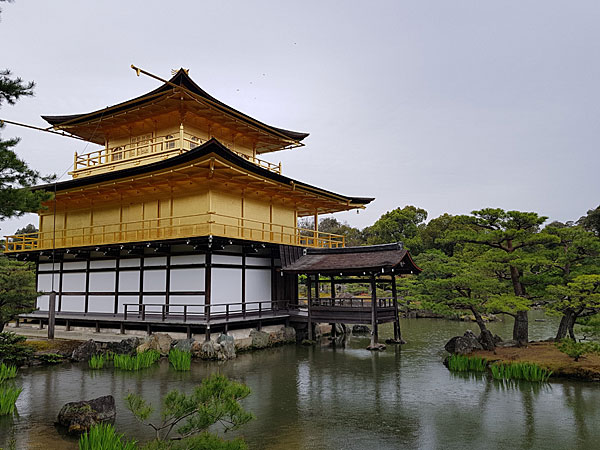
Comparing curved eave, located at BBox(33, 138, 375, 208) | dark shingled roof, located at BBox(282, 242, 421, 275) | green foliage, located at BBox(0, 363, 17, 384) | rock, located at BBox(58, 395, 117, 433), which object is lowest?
rock, located at BBox(58, 395, 117, 433)

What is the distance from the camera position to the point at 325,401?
10.3 metres

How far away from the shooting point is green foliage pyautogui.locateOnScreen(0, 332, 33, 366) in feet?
47.0

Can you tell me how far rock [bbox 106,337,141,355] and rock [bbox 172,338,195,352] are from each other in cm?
140

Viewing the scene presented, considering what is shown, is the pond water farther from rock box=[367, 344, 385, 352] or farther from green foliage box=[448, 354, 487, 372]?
rock box=[367, 344, 385, 352]

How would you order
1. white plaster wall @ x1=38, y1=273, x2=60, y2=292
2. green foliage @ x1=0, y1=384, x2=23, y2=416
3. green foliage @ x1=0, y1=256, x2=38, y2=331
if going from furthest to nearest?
1. white plaster wall @ x1=38, y1=273, x2=60, y2=292
2. green foliage @ x1=0, y1=256, x2=38, y2=331
3. green foliage @ x1=0, y1=384, x2=23, y2=416

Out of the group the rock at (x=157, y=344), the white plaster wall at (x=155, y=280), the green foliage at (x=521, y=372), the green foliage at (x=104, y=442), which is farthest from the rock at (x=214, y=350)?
the green foliage at (x=104, y=442)

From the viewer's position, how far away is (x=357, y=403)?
10.1 meters

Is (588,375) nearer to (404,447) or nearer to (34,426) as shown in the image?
(404,447)

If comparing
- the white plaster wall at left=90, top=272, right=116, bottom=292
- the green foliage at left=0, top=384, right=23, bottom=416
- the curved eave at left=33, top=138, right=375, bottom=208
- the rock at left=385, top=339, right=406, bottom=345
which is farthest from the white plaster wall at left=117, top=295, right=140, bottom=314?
the rock at left=385, top=339, right=406, bottom=345

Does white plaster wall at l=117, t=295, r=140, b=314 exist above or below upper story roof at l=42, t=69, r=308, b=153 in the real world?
below

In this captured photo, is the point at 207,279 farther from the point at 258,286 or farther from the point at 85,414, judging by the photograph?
the point at 85,414

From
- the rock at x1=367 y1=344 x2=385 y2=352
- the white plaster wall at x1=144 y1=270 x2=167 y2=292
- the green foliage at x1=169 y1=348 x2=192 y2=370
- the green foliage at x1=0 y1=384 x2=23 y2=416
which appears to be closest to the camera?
the green foliage at x1=0 y1=384 x2=23 y2=416

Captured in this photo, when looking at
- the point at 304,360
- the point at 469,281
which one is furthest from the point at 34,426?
the point at 469,281

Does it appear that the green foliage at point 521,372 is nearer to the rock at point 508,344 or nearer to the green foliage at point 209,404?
the rock at point 508,344
